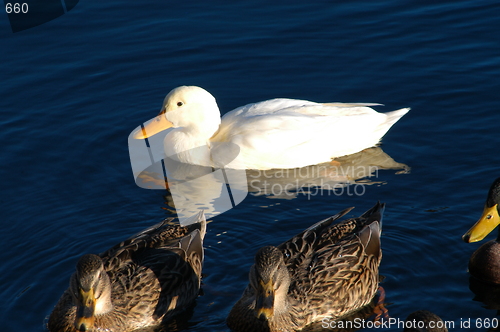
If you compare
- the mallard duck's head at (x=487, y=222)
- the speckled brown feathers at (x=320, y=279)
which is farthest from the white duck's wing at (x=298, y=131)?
the mallard duck's head at (x=487, y=222)

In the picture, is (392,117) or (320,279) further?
(392,117)

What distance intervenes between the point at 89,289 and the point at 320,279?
1963mm

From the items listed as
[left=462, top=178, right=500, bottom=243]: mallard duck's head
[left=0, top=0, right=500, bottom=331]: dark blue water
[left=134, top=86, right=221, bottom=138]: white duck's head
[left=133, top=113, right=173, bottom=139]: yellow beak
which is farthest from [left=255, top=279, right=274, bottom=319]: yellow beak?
[left=133, top=113, right=173, bottom=139]: yellow beak

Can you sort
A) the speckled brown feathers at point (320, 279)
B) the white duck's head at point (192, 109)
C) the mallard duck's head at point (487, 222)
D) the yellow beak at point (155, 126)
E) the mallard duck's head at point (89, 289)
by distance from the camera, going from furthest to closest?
1. the yellow beak at point (155, 126)
2. the white duck's head at point (192, 109)
3. the mallard duck's head at point (487, 222)
4. the speckled brown feathers at point (320, 279)
5. the mallard duck's head at point (89, 289)

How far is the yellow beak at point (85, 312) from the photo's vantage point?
5.94 metres

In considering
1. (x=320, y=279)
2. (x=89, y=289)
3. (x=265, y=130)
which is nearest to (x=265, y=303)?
(x=320, y=279)

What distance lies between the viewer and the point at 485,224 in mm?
6988

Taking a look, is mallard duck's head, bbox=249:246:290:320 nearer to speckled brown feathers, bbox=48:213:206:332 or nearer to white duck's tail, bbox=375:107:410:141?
speckled brown feathers, bbox=48:213:206:332

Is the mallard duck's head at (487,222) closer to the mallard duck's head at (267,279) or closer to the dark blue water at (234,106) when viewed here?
the dark blue water at (234,106)

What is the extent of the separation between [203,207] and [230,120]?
1.31 metres

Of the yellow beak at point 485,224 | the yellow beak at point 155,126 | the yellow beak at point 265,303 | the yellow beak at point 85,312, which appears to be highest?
the yellow beak at point 155,126

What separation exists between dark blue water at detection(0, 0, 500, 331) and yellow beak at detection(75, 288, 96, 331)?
572 millimetres

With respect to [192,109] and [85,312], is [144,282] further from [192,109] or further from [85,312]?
[192,109]

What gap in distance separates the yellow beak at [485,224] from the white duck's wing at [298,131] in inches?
93.9
